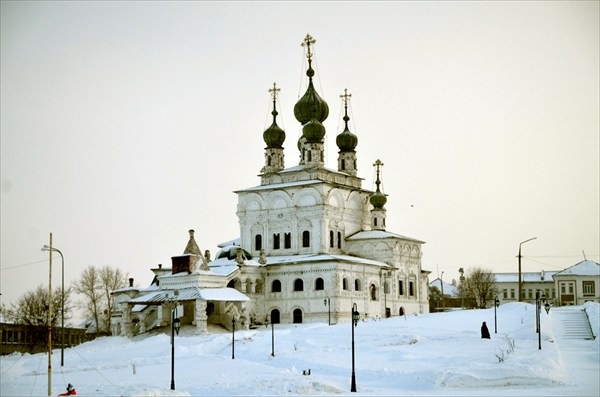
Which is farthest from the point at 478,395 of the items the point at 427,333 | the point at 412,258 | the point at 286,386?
the point at 412,258

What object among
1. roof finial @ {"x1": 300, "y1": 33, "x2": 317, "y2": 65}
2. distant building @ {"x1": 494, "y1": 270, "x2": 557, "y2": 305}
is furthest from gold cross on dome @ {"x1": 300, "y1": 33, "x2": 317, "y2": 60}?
distant building @ {"x1": 494, "y1": 270, "x2": 557, "y2": 305}

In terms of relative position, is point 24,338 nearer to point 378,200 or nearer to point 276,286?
point 276,286

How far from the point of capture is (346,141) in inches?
2936

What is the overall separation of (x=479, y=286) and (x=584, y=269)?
20.5 m

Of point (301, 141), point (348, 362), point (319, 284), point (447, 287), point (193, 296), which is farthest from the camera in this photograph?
point (447, 287)

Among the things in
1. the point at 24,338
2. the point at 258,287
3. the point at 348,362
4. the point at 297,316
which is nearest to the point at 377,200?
the point at 258,287

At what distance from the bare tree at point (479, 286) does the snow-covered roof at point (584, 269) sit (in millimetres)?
11576

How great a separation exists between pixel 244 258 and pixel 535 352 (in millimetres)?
31950

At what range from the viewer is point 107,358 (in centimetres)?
4947

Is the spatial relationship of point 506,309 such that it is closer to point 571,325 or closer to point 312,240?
point 571,325

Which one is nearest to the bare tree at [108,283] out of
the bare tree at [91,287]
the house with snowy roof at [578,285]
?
the bare tree at [91,287]

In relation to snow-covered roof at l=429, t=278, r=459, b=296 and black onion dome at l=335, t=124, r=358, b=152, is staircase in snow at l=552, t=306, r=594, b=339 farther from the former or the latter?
snow-covered roof at l=429, t=278, r=459, b=296

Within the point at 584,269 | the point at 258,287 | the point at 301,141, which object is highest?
the point at 301,141

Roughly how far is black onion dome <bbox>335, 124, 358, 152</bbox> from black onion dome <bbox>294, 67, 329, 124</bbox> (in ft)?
10.0
